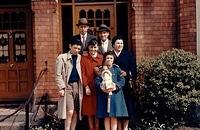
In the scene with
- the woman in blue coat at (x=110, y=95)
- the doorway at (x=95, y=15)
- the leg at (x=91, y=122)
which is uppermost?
the doorway at (x=95, y=15)

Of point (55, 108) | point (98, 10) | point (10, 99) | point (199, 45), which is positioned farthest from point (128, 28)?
point (10, 99)

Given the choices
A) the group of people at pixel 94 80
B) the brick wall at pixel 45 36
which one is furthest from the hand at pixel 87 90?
the brick wall at pixel 45 36

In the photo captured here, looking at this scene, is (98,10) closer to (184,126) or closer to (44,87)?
(44,87)

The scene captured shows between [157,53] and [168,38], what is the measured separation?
0.46m

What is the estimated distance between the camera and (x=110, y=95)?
31.9 feet

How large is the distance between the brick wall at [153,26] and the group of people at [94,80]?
228cm

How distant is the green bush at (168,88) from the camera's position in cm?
1066

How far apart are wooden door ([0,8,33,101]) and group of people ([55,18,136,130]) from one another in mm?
3939

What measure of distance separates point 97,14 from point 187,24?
2.39 meters

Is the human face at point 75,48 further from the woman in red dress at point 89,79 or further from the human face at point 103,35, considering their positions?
the human face at point 103,35

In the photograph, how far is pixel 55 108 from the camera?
470 inches

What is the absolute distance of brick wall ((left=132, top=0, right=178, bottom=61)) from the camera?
1223 centimetres

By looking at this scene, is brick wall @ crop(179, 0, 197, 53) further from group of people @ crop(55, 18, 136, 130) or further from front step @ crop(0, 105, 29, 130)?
front step @ crop(0, 105, 29, 130)

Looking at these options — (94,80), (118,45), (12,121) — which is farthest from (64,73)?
(12,121)
